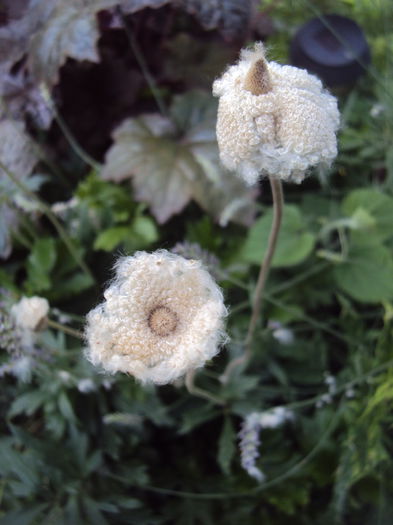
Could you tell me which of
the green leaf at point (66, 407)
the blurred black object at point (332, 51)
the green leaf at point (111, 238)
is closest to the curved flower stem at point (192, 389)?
the green leaf at point (66, 407)

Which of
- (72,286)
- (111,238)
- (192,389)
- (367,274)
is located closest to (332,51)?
(367,274)

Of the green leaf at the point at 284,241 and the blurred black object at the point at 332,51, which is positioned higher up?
the blurred black object at the point at 332,51

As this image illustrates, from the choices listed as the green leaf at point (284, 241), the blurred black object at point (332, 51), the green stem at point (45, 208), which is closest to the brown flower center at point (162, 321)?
the green stem at point (45, 208)

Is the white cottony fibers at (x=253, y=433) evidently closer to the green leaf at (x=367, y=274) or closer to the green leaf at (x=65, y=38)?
the green leaf at (x=367, y=274)

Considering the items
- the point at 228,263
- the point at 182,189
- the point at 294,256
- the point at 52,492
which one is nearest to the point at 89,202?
the point at 182,189

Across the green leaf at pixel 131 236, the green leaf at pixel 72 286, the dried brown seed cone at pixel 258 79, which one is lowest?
the green leaf at pixel 72 286

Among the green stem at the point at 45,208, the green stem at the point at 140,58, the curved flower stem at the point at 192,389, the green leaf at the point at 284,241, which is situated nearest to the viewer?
the curved flower stem at the point at 192,389

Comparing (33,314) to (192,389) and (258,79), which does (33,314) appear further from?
(258,79)

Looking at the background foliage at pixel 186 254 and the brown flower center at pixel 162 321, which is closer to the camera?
the brown flower center at pixel 162 321

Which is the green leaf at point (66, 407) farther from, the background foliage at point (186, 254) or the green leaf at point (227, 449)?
the green leaf at point (227, 449)

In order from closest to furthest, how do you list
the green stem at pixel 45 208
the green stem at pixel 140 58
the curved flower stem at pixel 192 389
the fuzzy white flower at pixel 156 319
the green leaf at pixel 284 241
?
the fuzzy white flower at pixel 156 319 → the curved flower stem at pixel 192 389 → the green stem at pixel 45 208 → the green leaf at pixel 284 241 → the green stem at pixel 140 58
